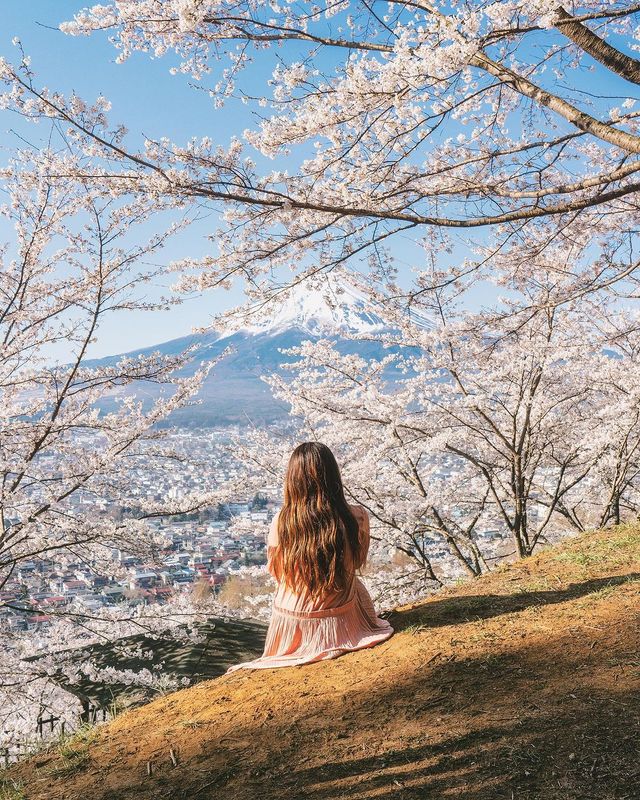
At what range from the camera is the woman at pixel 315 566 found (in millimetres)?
3127

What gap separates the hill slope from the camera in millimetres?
1851

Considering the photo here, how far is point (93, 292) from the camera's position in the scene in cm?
555

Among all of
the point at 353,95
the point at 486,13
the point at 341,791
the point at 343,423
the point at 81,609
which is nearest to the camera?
the point at 341,791

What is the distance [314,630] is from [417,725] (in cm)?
104

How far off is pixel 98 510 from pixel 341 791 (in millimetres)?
4972

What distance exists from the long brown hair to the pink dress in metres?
0.08

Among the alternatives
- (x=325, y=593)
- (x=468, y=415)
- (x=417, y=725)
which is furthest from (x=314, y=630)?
(x=468, y=415)

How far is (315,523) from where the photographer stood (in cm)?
314

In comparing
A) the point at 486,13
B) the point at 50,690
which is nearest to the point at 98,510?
the point at 50,690

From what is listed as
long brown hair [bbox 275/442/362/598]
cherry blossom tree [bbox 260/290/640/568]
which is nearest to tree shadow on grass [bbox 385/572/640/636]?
long brown hair [bbox 275/442/362/598]

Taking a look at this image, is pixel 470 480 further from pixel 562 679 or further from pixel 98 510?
pixel 562 679

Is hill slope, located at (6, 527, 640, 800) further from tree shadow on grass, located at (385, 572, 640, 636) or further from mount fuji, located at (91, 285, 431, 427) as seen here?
mount fuji, located at (91, 285, 431, 427)

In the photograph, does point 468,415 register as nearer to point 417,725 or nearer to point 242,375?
point 417,725

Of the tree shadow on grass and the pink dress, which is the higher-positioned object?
the pink dress
